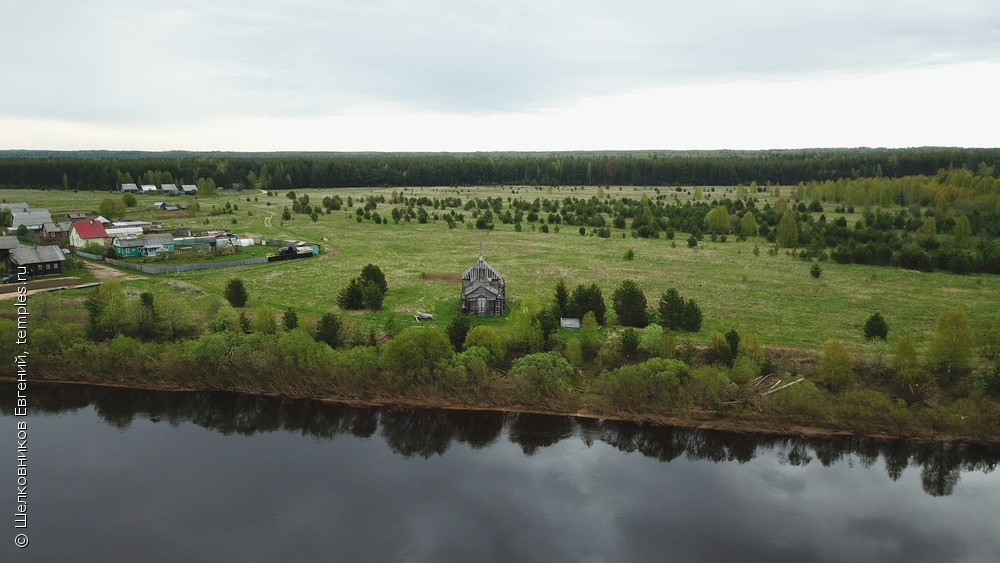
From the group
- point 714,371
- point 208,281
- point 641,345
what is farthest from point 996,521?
point 208,281

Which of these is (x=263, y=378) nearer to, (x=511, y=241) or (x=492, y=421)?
(x=492, y=421)

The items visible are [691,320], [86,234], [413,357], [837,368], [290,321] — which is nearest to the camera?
[837,368]

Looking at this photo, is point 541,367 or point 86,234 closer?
point 541,367

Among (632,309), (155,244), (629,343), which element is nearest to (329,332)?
(629,343)

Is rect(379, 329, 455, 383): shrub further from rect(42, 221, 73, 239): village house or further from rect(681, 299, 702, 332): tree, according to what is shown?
rect(42, 221, 73, 239): village house

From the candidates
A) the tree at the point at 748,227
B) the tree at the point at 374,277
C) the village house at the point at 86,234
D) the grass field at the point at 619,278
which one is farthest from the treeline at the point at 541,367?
the tree at the point at 748,227

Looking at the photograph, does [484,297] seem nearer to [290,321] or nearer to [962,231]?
[290,321]
